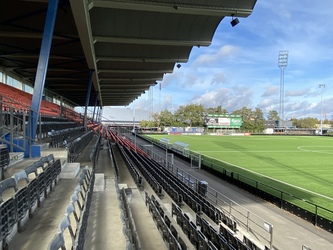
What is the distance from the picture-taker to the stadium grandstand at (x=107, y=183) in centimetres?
401

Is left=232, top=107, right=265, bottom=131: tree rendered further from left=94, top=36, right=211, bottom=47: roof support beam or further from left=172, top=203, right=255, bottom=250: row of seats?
left=172, top=203, right=255, bottom=250: row of seats

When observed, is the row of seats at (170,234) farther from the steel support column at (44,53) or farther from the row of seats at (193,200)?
the steel support column at (44,53)

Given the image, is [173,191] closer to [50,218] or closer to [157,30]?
[50,218]

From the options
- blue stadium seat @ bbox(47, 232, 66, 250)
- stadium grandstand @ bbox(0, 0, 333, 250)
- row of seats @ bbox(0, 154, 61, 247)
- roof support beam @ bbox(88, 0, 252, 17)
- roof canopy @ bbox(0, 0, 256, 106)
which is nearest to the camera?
blue stadium seat @ bbox(47, 232, 66, 250)

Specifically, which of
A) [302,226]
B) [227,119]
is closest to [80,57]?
[302,226]

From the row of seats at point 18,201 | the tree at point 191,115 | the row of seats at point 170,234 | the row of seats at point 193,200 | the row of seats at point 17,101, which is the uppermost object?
the tree at point 191,115

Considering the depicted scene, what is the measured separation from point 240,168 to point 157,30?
528 inches

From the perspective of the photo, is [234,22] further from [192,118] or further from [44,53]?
[192,118]

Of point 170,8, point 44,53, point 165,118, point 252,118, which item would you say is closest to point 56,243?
point 44,53

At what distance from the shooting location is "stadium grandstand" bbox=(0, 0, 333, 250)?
4.01m

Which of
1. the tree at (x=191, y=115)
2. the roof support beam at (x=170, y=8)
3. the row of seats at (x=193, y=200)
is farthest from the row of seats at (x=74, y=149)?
the tree at (x=191, y=115)

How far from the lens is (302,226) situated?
9.07 m

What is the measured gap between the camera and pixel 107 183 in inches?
327

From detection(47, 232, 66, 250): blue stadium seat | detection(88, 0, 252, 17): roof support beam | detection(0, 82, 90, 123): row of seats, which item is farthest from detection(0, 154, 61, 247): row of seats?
detection(88, 0, 252, 17): roof support beam
